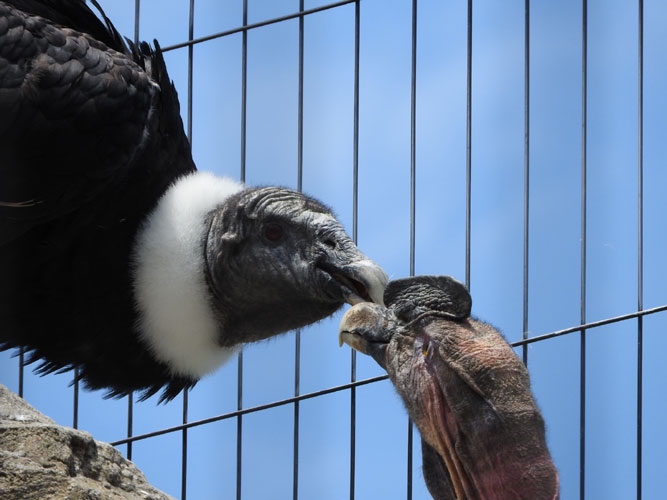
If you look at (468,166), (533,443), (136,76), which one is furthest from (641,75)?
(533,443)

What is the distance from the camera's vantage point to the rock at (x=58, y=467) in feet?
9.19

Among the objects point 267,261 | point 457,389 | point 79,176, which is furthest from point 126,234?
point 457,389

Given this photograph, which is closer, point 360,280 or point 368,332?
point 368,332

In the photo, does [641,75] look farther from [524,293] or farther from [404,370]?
[404,370]

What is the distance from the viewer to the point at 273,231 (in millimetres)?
5188

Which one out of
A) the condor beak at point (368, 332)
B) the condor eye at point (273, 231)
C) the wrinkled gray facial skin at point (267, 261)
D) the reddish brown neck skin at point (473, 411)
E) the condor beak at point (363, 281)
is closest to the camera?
the reddish brown neck skin at point (473, 411)

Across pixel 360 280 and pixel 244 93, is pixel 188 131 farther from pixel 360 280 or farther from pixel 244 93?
pixel 360 280

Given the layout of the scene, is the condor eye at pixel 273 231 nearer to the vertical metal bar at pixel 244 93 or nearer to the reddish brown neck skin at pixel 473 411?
the vertical metal bar at pixel 244 93

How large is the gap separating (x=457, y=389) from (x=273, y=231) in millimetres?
1872

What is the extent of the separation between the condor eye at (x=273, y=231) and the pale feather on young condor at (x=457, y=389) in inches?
54.7

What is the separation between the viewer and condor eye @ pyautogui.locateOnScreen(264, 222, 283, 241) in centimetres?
518

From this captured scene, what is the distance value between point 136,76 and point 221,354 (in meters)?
1.26

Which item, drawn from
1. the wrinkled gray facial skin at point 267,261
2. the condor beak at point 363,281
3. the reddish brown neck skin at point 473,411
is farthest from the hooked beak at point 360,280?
the reddish brown neck skin at point 473,411

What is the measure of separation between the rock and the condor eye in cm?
178
